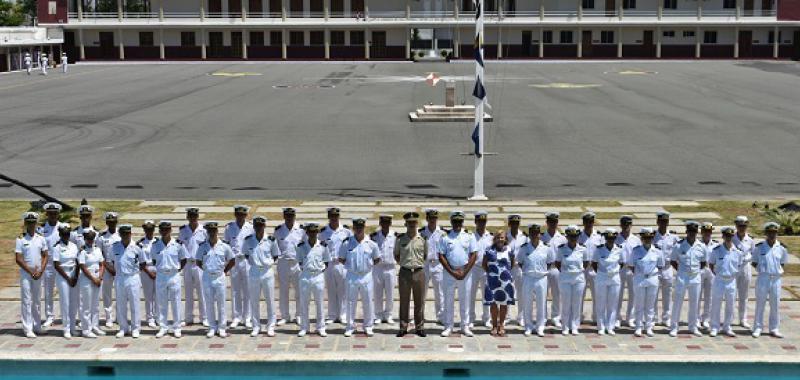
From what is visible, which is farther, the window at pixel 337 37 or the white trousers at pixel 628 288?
the window at pixel 337 37

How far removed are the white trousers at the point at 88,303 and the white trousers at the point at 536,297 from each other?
5.97 metres

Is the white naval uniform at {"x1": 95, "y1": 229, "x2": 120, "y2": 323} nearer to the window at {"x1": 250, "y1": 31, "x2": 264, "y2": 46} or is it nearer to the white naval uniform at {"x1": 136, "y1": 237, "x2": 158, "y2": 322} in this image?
the white naval uniform at {"x1": 136, "y1": 237, "x2": 158, "y2": 322}

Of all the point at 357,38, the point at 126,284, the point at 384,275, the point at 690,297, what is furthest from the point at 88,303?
the point at 357,38

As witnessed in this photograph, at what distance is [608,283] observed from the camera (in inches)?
571

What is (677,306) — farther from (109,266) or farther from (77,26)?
(77,26)

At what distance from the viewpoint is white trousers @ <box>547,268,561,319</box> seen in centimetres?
1485

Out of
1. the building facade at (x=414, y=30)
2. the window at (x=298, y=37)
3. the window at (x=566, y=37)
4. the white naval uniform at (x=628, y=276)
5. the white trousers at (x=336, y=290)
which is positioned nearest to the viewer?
the white naval uniform at (x=628, y=276)

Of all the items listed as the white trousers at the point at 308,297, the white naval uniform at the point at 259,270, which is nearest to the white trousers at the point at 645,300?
the white trousers at the point at 308,297

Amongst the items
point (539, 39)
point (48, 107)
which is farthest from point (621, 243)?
point (539, 39)

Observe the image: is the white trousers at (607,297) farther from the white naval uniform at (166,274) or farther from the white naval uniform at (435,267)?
the white naval uniform at (166,274)

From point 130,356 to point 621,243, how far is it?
6.86 m

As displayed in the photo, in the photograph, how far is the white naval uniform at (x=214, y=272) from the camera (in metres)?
14.4

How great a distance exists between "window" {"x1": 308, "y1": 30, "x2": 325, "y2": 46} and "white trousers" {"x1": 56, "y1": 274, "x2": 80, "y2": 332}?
263 feet

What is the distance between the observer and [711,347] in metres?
13.7
